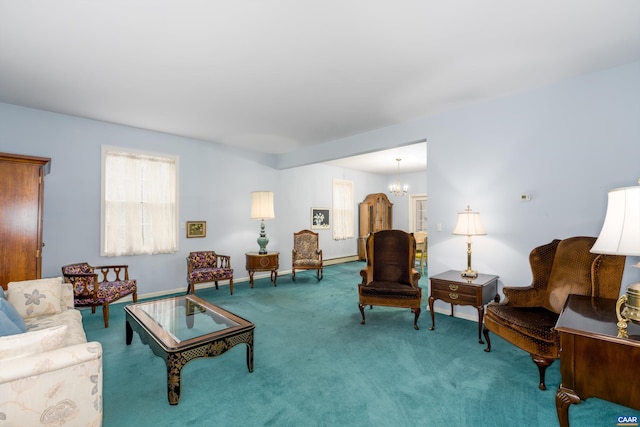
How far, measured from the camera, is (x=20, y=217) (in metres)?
3.36

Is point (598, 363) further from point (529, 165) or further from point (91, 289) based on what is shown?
point (91, 289)

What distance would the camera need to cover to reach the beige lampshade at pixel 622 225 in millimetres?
1425

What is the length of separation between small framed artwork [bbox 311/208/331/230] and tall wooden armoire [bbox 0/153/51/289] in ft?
17.5

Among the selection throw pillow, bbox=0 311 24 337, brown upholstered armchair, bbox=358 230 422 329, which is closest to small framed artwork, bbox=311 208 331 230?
brown upholstered armchair, bbox=358 230 422 329

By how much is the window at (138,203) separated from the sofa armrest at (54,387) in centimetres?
375

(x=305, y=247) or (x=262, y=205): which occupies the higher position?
(x=262, y=205)

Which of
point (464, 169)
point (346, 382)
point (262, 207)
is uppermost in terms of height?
point (464, 169)

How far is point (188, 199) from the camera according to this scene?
5586 millimetres

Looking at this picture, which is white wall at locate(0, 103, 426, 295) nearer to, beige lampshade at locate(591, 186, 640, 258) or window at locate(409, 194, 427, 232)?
window at locate(409, 194, 427, 232)

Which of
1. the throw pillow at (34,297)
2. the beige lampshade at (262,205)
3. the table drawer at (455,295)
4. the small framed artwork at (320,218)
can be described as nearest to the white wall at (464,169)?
the beige lampshade at (262,205)

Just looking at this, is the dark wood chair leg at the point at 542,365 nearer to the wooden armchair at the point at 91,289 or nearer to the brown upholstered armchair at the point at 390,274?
Answer: the brown upholstered armchair at the point at 390,274

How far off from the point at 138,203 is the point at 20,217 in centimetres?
170

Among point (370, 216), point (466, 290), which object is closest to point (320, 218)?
point (370, 216)

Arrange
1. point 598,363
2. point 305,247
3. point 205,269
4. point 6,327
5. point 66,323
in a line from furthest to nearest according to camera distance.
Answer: point 305,247 → point 205,269 → point 66,323 → point 6,327 → point 598,363
